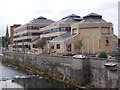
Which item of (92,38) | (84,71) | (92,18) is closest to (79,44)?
(92,38)

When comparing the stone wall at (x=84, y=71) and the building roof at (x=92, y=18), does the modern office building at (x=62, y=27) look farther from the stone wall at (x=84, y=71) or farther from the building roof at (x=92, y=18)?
the stone wall at (x=84, y=71)

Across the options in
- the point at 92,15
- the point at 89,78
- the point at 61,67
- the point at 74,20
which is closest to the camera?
the point at 89,78

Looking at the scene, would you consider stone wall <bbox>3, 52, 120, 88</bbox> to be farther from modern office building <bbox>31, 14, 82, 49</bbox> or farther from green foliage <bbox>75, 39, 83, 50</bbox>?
modern office building <bbox>31, 14, 82, 49</bbox>

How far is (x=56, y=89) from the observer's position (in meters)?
41.9

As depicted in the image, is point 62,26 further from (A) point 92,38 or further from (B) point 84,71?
(B) point 84,71

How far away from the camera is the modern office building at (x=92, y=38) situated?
6731 centimetres

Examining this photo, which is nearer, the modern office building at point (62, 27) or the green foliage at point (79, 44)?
the green foliage at point (79, 44)

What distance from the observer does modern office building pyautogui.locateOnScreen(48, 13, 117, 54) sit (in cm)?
6731

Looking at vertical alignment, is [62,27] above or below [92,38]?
above

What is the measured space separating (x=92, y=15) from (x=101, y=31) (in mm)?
7826

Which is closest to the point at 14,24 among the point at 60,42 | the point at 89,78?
the point at 60,42

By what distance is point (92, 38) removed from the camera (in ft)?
223

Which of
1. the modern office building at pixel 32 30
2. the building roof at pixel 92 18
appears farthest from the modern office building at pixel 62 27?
the modern office building at pixel 32 30

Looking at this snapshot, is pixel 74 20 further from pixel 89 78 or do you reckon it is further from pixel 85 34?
pixel 89 78
